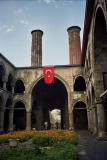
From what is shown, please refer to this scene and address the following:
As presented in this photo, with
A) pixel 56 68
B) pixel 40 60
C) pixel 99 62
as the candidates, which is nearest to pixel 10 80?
pixel 56 68

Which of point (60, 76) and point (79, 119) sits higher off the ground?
point (60, 76)

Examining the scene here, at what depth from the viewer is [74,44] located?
100ft

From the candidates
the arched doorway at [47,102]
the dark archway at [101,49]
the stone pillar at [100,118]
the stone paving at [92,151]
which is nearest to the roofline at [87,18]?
the dark archway at [101,49]

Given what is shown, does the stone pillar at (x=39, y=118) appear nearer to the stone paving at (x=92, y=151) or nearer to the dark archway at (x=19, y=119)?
the dark archway at (x=19, y=119)

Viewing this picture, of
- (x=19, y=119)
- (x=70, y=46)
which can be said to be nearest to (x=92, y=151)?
(x=19, y=119)

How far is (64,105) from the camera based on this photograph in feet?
90.8

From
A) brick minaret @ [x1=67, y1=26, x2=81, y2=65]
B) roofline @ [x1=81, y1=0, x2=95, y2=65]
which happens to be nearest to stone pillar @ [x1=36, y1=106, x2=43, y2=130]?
brick minaret @ [x1=67, y1=26, x2=81, y2=65]

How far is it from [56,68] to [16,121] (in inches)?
382

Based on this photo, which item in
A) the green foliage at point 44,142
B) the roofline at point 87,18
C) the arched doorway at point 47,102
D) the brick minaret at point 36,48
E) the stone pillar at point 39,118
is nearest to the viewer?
the green foliage at point 44,142

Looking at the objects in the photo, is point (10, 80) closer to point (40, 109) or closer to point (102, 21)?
point (40, 109)

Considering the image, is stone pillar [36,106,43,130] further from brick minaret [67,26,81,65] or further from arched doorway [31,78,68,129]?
brick minaret [67,26,81,65]

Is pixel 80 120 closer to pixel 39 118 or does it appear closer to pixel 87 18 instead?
pixel 39 118

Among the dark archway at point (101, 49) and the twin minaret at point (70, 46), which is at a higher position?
the twin minaret at point (70, 46)

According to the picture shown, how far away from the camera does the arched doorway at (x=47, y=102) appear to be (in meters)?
26.8
